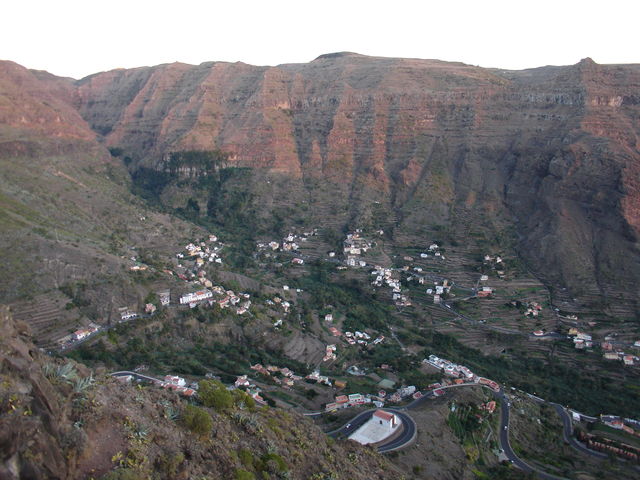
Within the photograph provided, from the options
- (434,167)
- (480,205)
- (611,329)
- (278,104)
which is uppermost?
(278,104)

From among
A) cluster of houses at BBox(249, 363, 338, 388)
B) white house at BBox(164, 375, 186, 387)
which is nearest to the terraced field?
white house at BBox(164, 375, 186, 387)

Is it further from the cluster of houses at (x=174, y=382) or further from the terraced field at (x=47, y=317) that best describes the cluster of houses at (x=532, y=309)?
the terraced field at (x=47, y=317)

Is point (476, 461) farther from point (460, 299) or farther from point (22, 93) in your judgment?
point (22, 93)

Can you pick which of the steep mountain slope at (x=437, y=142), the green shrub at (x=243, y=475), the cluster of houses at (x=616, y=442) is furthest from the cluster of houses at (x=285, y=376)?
the steep mountain slope at (x=437, y=142)

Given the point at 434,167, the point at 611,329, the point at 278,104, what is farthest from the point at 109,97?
the point at 611,329

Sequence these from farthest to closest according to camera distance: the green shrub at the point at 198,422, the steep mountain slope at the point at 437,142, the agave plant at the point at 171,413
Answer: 1. the steep mountain slope at the point at 437,142
2. the agave plant at the point at 171,413
3. the green shrub at the point at 198,422

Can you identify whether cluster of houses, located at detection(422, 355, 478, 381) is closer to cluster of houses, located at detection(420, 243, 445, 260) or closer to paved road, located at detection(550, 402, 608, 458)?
paved road, located at detection(550, 402, 608, 458)
